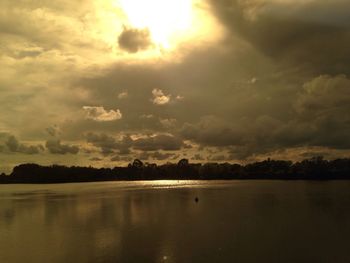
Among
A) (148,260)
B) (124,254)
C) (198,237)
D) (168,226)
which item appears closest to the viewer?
(148,260)

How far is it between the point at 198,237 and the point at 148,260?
11.7 meters

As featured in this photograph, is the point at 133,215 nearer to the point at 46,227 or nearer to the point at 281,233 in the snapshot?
the point at 46,227

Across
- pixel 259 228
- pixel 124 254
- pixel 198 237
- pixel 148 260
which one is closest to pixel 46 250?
pixel 124 254

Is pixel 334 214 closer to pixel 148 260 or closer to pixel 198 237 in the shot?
pixel 198 237

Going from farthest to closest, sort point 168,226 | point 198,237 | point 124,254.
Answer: point 168,226
point 198,237
point 124,254

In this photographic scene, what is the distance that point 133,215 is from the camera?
68500 millimetres

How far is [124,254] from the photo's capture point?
35406 mm

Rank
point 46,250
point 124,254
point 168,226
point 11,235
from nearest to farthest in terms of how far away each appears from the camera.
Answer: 1. point 124,254
2. point 46,250
3. point 11,235
4. point 168,226

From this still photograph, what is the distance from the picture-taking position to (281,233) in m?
46.2

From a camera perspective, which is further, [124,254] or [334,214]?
[334,214]

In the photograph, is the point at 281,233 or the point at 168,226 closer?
the point at 281,233

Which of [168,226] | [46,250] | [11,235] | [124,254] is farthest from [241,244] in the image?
[11,235]

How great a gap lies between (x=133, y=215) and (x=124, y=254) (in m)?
33.4

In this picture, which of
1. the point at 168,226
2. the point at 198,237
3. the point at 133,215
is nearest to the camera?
the point at 198,237
